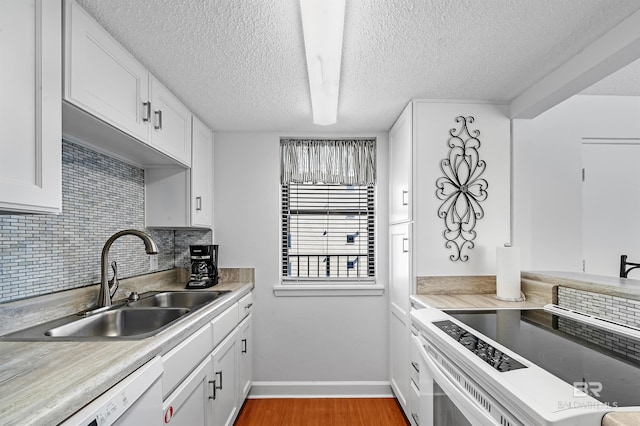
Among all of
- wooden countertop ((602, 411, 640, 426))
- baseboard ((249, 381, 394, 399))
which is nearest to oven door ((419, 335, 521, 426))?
wooden countertop ((602, 411, 640, 426))

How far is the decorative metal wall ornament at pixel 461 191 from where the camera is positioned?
2.31 m

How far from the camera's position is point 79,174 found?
1839mm

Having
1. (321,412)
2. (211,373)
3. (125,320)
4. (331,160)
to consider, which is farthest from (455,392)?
(331,160)

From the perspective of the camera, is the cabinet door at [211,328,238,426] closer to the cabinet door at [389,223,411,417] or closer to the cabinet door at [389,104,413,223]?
the cabinet door at [389,223,411,417]

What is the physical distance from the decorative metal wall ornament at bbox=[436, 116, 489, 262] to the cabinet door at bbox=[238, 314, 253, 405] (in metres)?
1.66

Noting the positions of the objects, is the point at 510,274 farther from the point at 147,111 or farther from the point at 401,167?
the point at 147,111

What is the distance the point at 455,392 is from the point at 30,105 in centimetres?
169

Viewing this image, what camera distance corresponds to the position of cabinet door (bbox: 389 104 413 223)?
2350 millimetres

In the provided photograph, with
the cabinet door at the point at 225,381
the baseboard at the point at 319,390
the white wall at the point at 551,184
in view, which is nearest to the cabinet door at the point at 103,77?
the cabinet door at the point at 225,381

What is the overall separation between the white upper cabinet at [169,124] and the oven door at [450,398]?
1805 mm

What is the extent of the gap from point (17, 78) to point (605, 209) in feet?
11.0

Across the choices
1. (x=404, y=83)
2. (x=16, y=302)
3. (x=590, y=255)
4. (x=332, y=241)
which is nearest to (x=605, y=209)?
(x=590, y=255)

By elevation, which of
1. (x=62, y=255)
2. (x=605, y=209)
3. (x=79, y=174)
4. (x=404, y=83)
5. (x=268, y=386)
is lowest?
(x=268, y=386)

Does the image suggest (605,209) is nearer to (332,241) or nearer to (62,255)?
(332,241)
